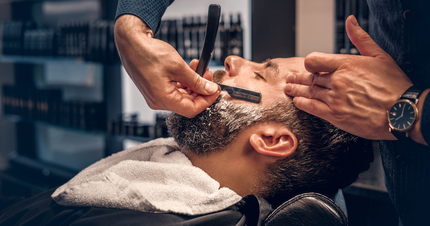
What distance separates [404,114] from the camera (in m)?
0.75

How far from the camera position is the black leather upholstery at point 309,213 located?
33.2 inches

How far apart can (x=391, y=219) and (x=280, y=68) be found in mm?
867

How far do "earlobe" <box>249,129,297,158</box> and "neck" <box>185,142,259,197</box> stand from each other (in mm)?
52

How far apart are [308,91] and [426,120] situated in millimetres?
345

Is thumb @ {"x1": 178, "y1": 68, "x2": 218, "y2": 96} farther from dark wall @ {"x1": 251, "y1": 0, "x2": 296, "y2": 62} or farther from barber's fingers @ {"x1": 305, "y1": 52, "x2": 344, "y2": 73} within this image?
dark wall @ {"x1": 251, "y1": 0, "x2": 296, "y2": 62}

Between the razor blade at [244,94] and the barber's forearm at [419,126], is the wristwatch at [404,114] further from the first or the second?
the razor blade at [244,94]

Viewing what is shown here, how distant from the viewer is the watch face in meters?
0.75

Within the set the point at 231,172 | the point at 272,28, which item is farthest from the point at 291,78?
the point at 272,28

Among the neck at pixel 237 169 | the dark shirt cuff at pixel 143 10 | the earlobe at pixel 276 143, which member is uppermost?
the dark shirt cuff at pixel 143 10

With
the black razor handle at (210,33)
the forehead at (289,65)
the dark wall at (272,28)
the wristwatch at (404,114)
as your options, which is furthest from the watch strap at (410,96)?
the dark wall at (272,28)

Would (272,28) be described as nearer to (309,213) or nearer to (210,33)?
(210,33)

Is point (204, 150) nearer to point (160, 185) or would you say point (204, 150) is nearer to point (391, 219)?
point (160, 185)

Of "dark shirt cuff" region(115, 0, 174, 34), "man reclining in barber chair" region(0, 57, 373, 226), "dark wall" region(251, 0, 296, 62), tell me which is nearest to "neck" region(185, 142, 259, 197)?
"man reclining in barber chair" region(0, 57, 373, 226)

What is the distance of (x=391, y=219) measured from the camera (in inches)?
51.0
